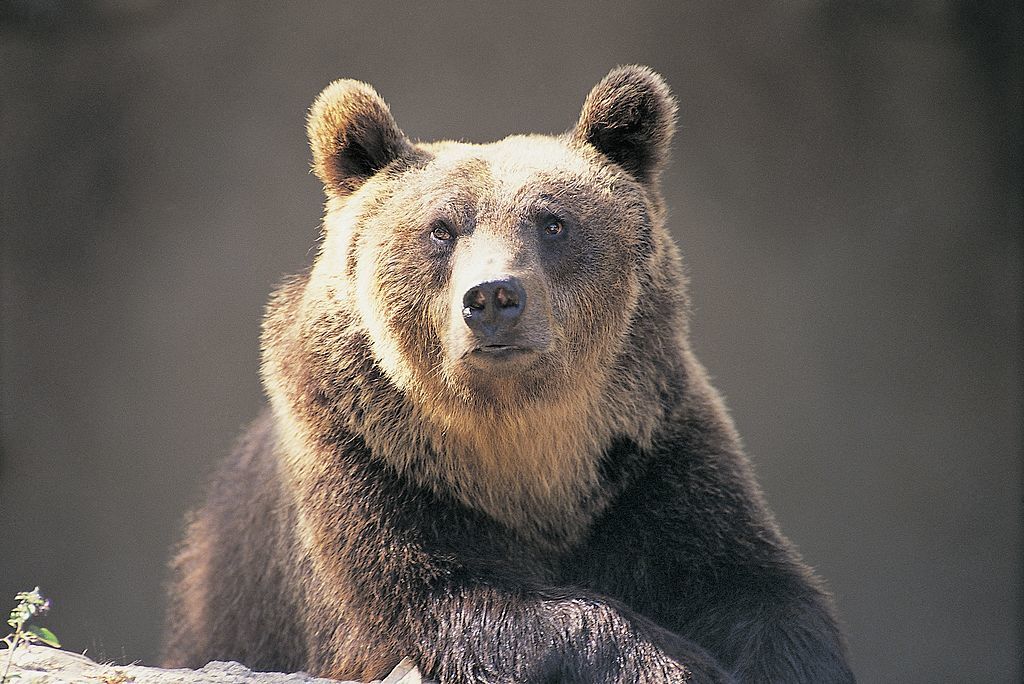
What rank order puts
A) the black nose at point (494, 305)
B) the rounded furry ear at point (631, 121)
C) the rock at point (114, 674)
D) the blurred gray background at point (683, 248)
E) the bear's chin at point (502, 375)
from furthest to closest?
1. the blurred gray background at point (683, 248)
2. the rounded furry ear at point (631, 121)
3. the bear's chin at point (502, 375)
4. the black nose at point (494, 305)
5. the rock at point (114, 674)

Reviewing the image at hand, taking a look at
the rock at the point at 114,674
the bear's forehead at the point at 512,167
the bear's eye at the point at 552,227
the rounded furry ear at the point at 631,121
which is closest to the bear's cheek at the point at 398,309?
the bear's forehead at the point at 512,167

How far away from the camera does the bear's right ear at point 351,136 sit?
5047mm

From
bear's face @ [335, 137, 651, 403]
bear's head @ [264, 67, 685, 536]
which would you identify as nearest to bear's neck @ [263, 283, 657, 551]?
bear's head @ [264, 67, 685, 536]

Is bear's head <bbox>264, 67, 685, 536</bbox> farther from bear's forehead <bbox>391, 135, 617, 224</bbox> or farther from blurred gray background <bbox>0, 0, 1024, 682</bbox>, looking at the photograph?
blurred gray background <bbox>0, 0, 1024, 682</bbox>

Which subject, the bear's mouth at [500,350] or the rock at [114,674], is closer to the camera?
the rock at [114,674]

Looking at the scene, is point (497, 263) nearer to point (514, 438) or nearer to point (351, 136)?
point (514, 438)

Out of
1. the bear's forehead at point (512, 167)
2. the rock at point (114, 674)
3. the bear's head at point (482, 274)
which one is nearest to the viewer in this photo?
the rock at point (114, 674)

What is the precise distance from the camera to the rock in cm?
405

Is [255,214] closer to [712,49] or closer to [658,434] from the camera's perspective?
[712,49]

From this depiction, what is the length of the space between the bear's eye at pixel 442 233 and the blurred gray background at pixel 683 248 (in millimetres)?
4641

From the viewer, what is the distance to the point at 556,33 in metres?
9.02

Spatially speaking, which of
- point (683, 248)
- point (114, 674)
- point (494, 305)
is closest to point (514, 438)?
point (494, 305)

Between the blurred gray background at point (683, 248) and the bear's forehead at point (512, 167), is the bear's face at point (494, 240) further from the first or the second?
the blurred gray background at point (683, 248)

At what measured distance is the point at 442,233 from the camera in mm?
4680
